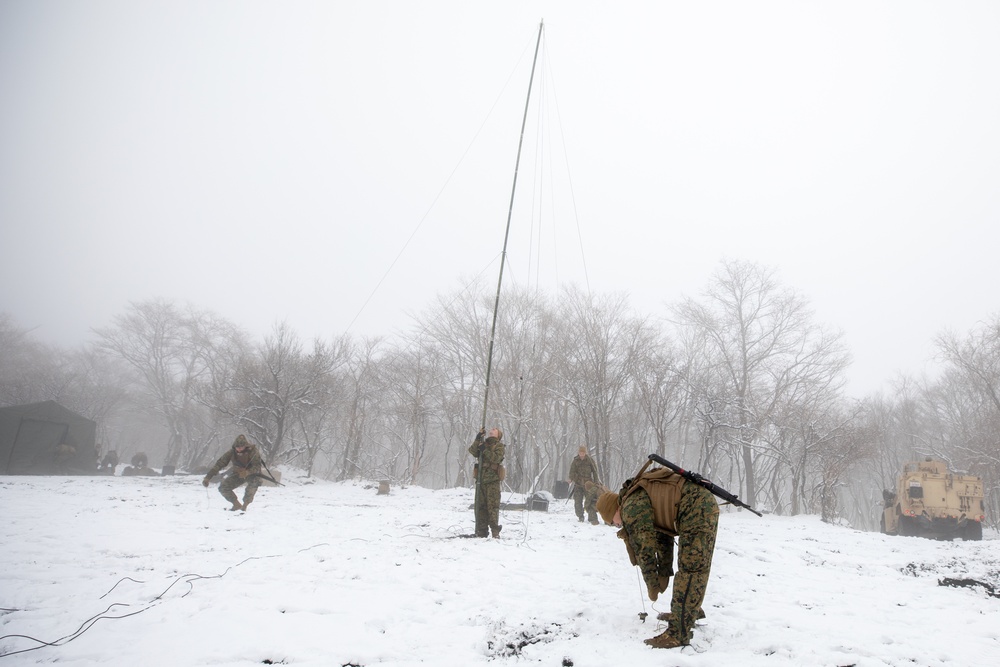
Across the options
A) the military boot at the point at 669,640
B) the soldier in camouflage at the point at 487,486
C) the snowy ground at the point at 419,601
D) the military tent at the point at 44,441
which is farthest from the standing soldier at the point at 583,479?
the military tent at the point at 44,441

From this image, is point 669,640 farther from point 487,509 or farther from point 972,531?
point 972,531

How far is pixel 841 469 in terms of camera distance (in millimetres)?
23406

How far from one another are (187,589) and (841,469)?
88.9ft

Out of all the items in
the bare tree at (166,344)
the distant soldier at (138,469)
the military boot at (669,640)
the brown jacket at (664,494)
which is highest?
the bare tree at (166,344)

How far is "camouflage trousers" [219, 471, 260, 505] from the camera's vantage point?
464 inches

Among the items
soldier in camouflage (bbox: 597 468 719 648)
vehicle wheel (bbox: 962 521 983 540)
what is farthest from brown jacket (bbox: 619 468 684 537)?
vehicle wheel (bbox: 962 521 983 540)

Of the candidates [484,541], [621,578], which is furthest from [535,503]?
[621,578]

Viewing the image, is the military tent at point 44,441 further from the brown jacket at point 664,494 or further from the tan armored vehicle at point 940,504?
the tan armored vehicle at point 940,504

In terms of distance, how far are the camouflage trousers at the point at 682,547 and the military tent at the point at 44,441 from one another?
2776 cm

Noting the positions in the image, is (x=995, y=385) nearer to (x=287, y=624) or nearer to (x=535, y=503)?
(x=535, y=503)

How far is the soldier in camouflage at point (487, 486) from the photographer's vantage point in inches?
374

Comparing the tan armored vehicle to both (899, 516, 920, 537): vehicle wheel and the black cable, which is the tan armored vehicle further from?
the black cable

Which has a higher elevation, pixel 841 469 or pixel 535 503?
pixel 841 469

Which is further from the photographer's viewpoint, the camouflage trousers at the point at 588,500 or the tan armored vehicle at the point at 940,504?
the tan armored vehicle at the point at 940,504
